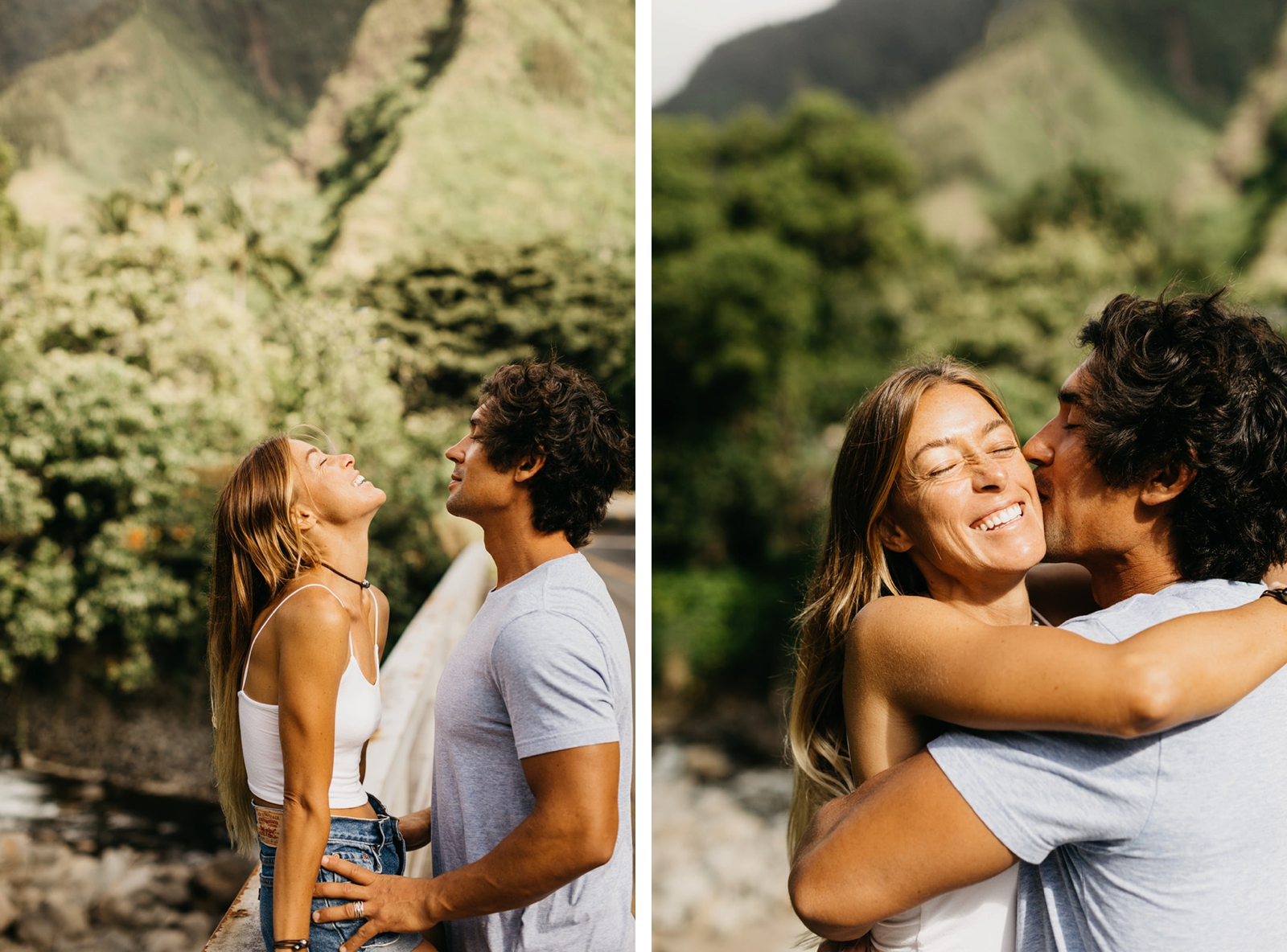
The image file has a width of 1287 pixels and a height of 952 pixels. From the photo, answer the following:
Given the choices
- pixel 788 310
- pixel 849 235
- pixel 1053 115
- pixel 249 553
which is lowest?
pixel 249 553

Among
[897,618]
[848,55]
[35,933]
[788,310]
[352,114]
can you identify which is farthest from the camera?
[848,55]

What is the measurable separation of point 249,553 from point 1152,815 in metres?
1.46

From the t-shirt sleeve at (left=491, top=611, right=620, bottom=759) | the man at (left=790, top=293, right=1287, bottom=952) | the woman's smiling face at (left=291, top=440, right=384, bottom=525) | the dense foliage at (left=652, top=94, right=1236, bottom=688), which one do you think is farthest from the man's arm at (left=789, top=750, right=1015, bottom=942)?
the dense foliage at (left=652, top=94, right=1236, bottom=688)

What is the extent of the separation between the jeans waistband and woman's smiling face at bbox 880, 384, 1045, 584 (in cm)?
107

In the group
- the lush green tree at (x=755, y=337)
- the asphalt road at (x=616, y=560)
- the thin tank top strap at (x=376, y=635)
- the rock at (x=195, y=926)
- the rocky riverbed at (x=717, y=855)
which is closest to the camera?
the thin tank top strap at (x=376, y=635)

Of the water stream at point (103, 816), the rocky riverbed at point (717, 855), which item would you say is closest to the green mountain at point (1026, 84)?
the rocky riverbed at point (717, 855)

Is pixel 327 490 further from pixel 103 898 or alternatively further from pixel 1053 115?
pixel 1053 115

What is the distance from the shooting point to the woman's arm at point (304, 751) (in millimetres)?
1399

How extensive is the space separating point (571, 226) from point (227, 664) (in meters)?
4.02

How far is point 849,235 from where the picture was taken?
782cm

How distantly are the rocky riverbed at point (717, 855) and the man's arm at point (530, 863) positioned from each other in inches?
200

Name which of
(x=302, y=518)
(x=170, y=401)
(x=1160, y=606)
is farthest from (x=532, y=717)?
(x=170, y=401)

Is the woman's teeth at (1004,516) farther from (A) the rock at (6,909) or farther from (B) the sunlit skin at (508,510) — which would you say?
(A) the rock at (6,909)

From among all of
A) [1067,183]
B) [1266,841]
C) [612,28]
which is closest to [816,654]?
[1266,841]
